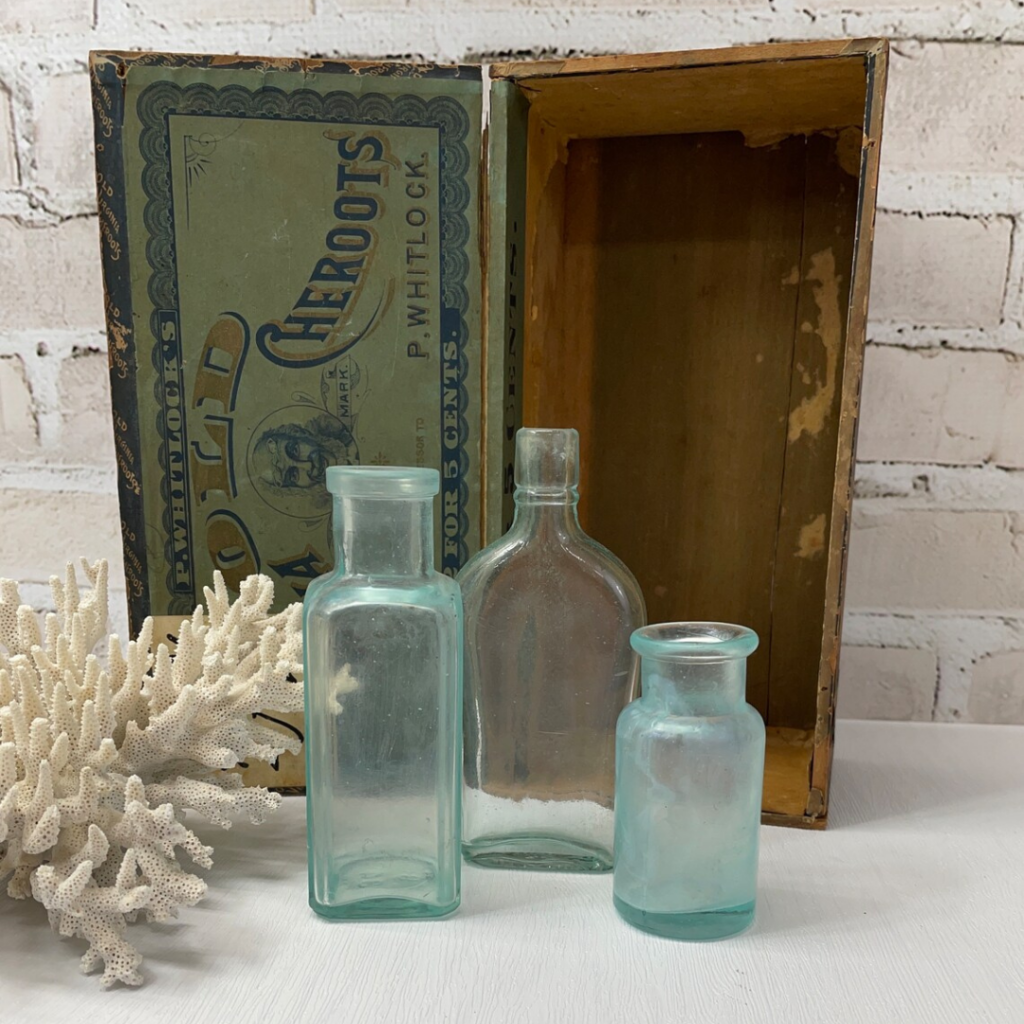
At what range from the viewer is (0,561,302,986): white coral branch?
47cm

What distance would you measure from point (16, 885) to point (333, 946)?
15 cm

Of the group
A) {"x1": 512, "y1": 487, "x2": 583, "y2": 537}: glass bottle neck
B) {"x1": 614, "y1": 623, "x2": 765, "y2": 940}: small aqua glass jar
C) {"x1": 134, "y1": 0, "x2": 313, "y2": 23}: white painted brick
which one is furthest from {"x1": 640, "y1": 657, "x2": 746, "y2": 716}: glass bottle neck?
{"x1": 134, "y1": 0, "x2": 313, "y2": 23}: white painted brick

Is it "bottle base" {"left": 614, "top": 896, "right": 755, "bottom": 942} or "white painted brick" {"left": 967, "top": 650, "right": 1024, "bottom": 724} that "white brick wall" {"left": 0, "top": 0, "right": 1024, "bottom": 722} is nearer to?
"white painted brick" {"left": 967, "top": 650, "right": 1024, "bottom": 724}

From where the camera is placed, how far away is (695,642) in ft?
1.61

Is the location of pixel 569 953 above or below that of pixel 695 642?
A: below

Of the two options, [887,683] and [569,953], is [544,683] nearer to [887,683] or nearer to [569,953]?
[569,953]

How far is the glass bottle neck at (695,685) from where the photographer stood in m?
0.50

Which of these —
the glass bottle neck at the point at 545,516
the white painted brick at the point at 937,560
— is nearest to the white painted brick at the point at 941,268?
the white painted brick at the point at 937,560

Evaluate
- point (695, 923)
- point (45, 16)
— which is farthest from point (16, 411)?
point (695, 923)

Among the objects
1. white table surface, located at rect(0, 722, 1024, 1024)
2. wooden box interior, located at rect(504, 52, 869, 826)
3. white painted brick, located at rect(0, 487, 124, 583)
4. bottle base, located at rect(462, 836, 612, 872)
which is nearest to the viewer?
white table surface, located at rect(0, 722, 1024, 1024)

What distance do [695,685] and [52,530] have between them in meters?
0.63

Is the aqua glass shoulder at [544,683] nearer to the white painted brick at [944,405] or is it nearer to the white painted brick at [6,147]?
the white painted brick at [944,405]

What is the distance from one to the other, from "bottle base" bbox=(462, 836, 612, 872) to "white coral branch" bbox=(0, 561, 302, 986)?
0.39ft

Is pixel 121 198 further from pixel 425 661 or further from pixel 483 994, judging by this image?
pixel 483 994
